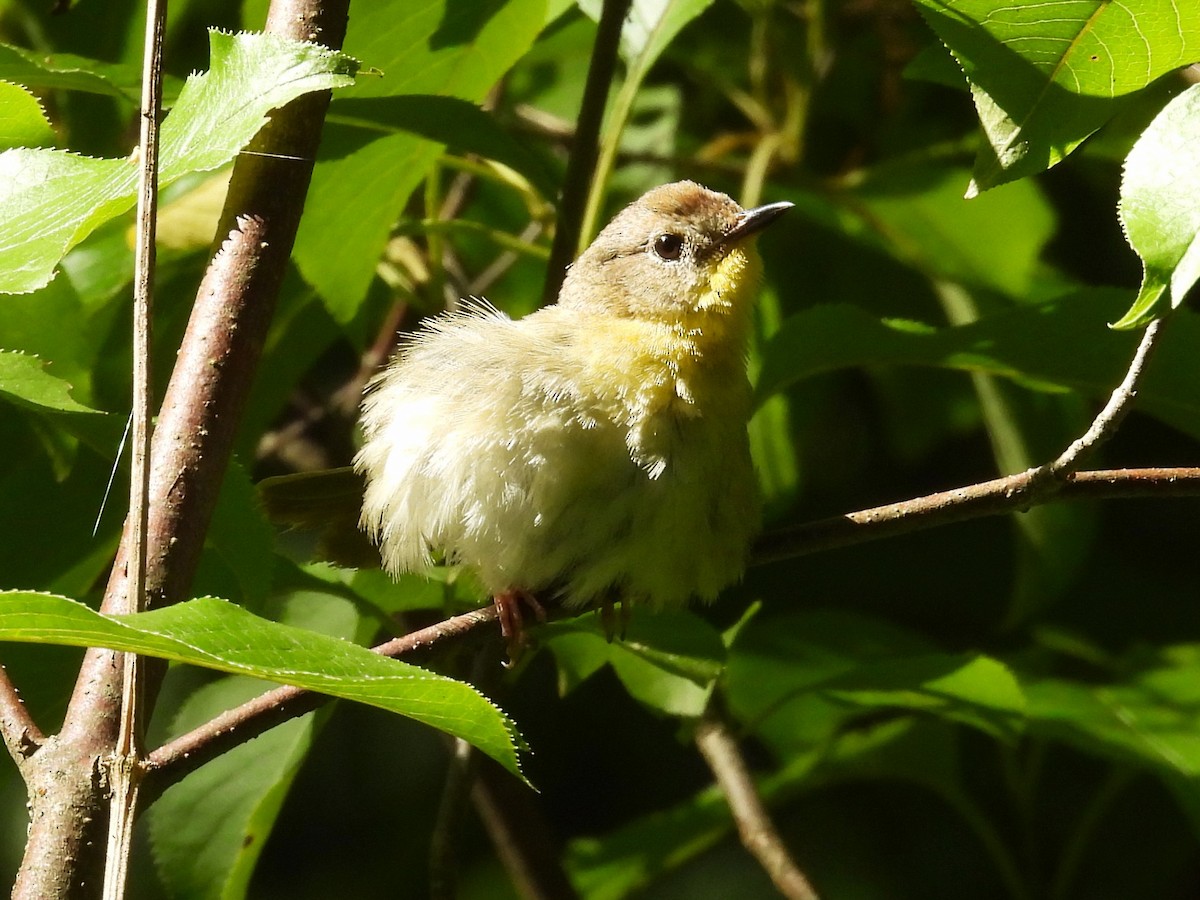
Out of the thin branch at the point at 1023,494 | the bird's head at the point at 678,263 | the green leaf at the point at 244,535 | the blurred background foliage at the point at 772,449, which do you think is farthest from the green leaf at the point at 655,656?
the bird's head at the point at 678,263

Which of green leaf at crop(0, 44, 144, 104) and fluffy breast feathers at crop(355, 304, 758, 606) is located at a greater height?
green leaf at crop(0, 44, 144, 104)

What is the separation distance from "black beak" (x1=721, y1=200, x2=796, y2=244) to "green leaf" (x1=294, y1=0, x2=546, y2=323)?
2.63 feet

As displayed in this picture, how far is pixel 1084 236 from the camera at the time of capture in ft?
15.8

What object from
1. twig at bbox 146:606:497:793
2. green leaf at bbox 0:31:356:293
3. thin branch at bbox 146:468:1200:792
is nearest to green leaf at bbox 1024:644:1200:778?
A: thin branch at bbox 146:468:1200:792

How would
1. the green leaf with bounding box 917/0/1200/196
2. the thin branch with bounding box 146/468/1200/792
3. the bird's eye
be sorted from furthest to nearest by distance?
the bird's eye < the thin branch with bounding box 146/468/1200/792 < the green leaf with bounding box 917/0/1200/196

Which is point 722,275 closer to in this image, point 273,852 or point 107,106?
point 107,106

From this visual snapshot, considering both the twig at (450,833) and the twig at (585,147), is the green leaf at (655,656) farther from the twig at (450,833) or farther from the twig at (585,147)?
the twig at (585,147)

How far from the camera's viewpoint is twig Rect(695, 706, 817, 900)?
3314mm

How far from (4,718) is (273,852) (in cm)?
479

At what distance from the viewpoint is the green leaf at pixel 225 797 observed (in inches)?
123

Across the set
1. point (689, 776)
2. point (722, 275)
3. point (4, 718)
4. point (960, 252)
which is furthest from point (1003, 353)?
point (689, 776)

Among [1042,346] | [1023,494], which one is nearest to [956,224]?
[1042,346]

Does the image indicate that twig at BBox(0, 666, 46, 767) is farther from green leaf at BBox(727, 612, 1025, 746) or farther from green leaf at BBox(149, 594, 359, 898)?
green leaf at BBox(727, 612, 1025, 746)

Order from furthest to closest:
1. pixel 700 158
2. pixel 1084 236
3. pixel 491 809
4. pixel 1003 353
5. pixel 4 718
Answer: pixel 1084 236, pixel 700 158, pixel 491 809, pixel 1003 353, pixel 4 718
